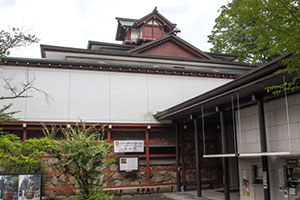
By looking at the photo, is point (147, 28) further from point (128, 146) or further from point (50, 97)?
point (128, 146)

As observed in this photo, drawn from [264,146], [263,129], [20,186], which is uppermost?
[263,129]

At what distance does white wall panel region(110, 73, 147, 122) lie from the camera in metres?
16.4

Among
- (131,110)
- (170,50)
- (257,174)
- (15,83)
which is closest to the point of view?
(257,174)

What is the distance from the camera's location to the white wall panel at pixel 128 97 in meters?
16.4

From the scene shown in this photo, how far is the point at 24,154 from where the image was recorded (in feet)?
46.0

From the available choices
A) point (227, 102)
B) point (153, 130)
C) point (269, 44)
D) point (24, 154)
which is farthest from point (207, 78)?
point (269, 44)

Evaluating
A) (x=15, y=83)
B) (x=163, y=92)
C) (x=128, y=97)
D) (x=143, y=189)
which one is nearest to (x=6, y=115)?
(x=15, y=83)

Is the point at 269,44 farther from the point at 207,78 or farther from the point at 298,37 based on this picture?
the point at 207,78

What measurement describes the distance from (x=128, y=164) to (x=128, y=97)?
11.6ft

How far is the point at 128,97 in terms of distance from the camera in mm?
16734

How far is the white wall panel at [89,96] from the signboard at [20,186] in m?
4.27

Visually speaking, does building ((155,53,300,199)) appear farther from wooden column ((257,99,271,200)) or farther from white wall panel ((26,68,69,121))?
white wall panel ((26,68,69,121))

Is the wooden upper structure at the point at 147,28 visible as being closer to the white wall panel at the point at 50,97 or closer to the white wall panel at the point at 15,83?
the white wall panel at the point at 50,97

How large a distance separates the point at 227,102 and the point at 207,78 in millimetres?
6898
